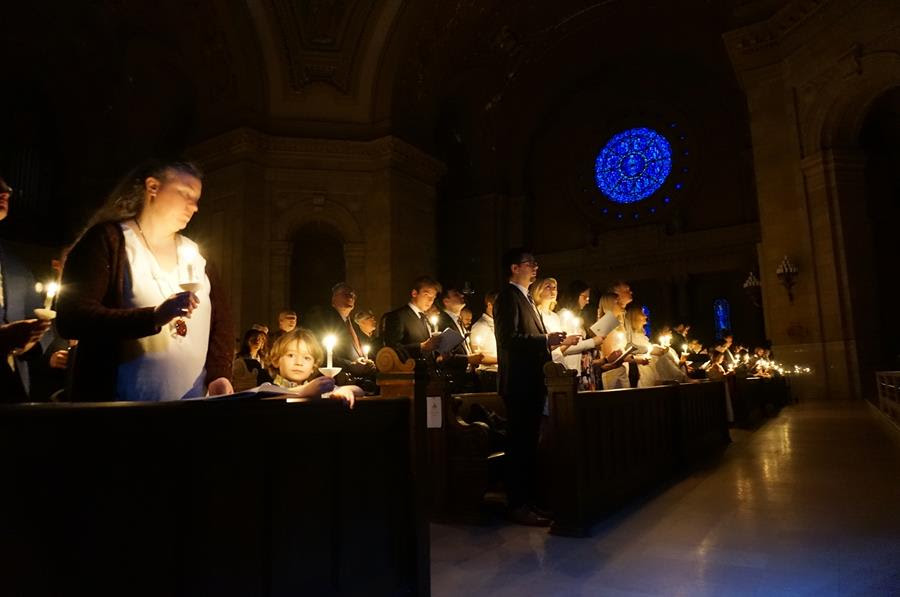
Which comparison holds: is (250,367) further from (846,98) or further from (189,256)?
(846,98)

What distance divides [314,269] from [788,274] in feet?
36.1

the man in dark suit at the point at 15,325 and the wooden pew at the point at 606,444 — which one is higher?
the man in dark suit at the point at 15,325

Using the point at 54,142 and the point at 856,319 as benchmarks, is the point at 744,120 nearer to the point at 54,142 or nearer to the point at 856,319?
the point at 856,319

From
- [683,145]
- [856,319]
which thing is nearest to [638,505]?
[856,319]

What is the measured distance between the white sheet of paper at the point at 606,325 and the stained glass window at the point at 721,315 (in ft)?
54.4

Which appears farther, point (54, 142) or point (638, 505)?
point (54, 142)

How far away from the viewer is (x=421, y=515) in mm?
2236

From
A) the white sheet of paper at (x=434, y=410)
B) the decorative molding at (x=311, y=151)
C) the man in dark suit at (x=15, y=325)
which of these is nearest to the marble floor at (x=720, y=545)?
the white sheet of paper at (x=434, y=410)

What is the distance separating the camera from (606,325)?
4215mm

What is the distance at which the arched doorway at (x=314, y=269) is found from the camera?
14688 millimetres

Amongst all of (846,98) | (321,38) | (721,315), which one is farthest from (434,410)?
(721,315)

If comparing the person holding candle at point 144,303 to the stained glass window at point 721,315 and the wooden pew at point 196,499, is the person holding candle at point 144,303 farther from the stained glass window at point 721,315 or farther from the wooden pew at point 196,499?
the stained glass window at point 721,315

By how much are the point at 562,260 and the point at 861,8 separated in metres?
11.2

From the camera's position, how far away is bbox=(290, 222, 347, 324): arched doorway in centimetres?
1469
